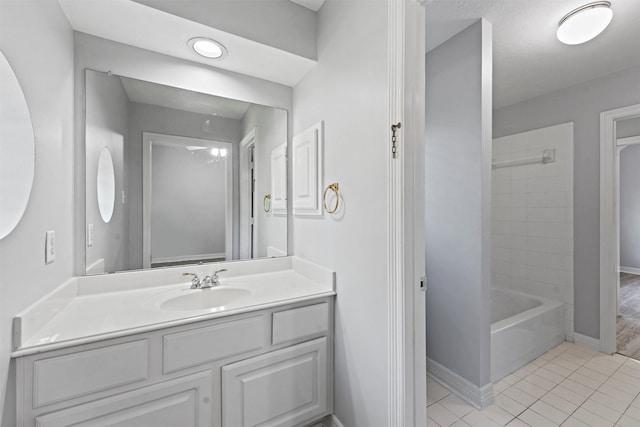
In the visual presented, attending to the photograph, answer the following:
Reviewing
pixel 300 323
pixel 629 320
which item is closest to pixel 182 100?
pixel 300 323

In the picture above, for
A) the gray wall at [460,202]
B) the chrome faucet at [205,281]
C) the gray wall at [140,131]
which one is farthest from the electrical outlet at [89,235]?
the gray wall at [460,202]

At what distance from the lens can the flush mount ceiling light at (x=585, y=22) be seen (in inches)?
58.4

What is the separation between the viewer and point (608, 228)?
223 cm

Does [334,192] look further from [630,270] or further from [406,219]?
[630,270]

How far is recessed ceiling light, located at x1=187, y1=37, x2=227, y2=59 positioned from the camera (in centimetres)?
145

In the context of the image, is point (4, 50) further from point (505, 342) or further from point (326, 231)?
point (505, 342)

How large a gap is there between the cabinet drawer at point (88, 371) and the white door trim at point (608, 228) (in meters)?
3.34

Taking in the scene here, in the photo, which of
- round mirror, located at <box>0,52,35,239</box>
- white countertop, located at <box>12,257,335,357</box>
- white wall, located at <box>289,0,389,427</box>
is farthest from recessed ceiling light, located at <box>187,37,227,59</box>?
white countertop, located at <box>12,257,335,357</box>

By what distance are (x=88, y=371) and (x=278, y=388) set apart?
0.78 m

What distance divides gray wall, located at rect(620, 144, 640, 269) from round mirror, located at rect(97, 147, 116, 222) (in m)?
7.34

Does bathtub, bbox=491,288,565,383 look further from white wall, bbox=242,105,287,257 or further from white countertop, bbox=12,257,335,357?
white wall, bbox=242,105,287,257

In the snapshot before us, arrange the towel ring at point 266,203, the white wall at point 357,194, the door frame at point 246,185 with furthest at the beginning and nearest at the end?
the towel ring at point 266,203 < the door frame at point 246,185 < the white wall at point 357,194

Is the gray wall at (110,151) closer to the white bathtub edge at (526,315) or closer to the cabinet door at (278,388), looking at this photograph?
the cabinet door at (278,388)

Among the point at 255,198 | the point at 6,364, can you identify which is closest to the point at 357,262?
the point at 255,198
